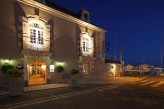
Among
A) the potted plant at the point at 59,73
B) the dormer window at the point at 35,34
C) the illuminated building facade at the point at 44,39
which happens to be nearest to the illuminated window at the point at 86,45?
the illuminated building facade at the point at 44,39

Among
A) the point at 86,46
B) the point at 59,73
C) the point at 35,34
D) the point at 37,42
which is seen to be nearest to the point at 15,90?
the point at 37,42

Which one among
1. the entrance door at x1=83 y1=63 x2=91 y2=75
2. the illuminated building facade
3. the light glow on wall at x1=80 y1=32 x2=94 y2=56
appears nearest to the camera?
the illuminated building facade

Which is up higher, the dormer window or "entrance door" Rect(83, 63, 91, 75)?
the dormer window

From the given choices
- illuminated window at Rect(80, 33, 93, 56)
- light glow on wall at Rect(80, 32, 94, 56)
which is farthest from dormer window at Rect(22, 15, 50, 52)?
illuminated window at Rect(80, 33, 93, 56)

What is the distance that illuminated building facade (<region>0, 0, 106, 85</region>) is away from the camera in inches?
602

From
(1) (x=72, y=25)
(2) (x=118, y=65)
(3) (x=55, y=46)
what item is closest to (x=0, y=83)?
(3) (x=55, y=46)

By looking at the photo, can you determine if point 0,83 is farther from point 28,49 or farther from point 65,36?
point 65,36

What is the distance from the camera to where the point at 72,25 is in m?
21.6

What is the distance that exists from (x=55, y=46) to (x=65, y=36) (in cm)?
199

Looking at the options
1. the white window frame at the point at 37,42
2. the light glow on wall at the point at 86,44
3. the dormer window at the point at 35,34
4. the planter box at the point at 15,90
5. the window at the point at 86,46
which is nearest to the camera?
the planter box at the point at 15,90

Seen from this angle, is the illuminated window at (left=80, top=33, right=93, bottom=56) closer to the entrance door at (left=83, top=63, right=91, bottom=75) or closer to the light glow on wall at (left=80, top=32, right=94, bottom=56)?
the light glow on wall at (left=80, top=32, right=94, bottom=56)

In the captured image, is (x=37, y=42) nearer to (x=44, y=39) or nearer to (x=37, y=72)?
(x=44, y=39)

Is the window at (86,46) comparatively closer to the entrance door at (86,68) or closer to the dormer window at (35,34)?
the entrance door at (86,68)

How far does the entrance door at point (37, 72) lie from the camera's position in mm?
18406
